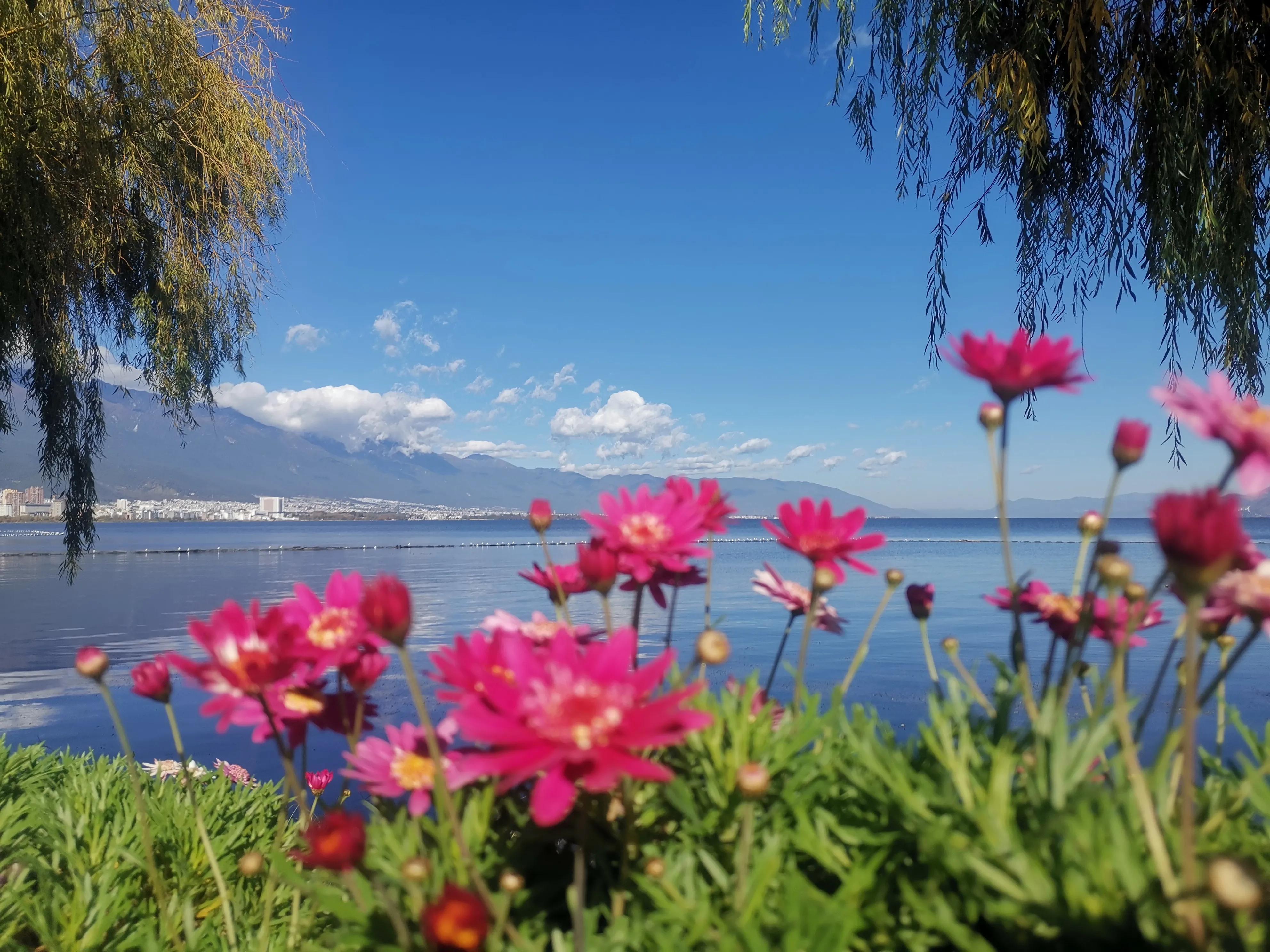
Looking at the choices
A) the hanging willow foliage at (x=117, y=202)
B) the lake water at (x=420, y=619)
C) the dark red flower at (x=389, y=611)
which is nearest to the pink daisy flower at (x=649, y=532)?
the lake water at (x=420, y=619)

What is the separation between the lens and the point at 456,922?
0.50 metres

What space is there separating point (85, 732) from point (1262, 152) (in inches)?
255

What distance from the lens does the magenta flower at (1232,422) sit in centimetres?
58

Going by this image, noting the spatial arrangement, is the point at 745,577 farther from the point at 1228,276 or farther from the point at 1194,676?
the point at 1194,676

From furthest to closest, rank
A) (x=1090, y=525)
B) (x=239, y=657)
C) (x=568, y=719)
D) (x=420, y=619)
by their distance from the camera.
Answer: (x=420, y=619) < (x=1090, y=525) < (x=239, y=657) < (x=568, y=719)

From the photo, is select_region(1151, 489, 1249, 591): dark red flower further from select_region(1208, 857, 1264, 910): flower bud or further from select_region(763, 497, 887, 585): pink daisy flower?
select_region(763, 497, 887, 585): pink daisy flower

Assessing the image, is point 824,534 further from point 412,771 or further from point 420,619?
point 420,619

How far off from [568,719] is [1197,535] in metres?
0.45

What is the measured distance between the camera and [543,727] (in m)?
0.60

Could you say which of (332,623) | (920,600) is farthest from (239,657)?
(920,600)

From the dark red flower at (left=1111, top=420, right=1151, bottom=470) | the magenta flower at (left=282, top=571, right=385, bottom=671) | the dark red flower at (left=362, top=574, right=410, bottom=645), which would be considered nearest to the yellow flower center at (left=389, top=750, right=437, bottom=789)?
the magenta flower at (left=282, top=571, right=385, bottom=671)

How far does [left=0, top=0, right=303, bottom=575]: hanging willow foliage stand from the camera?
3.50 metres

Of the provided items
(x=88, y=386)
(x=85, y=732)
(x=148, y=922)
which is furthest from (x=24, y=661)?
(x=148, y=922)

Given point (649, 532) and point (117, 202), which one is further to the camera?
point (117, 202)
